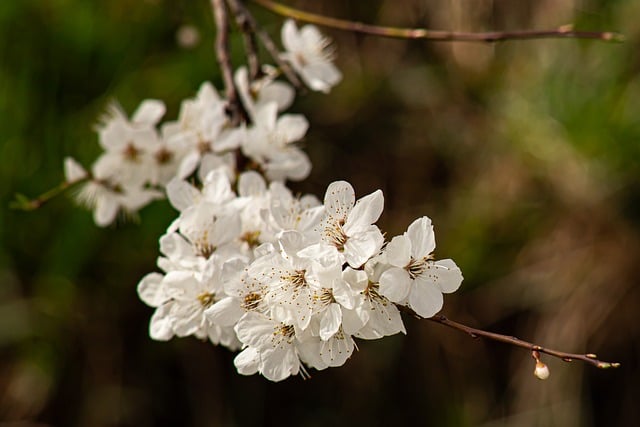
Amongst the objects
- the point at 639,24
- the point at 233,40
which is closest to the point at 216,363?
the point at 233,40

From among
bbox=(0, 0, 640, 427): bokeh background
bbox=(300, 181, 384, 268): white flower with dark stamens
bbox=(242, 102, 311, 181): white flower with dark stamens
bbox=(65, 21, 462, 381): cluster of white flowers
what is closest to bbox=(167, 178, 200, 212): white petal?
bbox=(65, 21, 462, 381): cluster of white flowers

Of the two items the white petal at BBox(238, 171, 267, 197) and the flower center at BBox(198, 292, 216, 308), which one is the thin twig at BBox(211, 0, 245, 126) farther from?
the flower center at BBox(198, 292, 216, 308)

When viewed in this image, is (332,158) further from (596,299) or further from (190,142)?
(190,142)

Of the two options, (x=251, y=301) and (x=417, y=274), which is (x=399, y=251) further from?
(x=251, y=301)

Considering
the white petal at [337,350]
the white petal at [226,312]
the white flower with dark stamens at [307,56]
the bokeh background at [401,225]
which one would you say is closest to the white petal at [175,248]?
the white petal at [226,312]

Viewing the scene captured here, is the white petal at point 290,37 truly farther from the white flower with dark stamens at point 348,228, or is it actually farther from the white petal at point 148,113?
the white flower with dark stamens at point 348,228

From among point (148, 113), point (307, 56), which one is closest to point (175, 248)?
point (148, 113)
